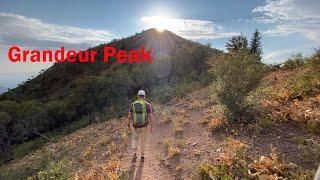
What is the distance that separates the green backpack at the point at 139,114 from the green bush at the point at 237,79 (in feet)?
14.7

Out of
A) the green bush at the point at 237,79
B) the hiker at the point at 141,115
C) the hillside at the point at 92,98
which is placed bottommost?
the hillside at the point at 92,98

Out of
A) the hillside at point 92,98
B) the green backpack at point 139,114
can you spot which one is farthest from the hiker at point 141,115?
the hillside at point 92,98

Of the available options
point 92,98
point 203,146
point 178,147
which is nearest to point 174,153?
point 178,147

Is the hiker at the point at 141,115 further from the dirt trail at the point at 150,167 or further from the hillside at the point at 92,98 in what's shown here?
the hillside at the point at 92,98

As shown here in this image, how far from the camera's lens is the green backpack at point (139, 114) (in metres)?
12.6

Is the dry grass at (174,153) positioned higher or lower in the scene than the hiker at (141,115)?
lower

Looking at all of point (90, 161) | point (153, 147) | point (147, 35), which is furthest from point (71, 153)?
point (147, 35)

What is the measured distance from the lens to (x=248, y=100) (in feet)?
52.5

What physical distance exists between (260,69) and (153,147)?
5.82 m

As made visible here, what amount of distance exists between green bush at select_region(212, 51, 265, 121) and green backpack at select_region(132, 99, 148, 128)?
14.7 feet

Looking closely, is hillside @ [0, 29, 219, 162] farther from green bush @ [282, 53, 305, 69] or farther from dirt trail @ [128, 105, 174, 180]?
dirt trail @ [128, 105, 174, 180]

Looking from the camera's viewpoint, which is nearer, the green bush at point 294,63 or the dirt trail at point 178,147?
the dirt trail at point 178,147

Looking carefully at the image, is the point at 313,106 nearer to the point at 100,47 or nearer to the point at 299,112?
the point at 299,112

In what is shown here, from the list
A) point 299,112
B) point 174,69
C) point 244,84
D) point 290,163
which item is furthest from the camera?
point 174,69
